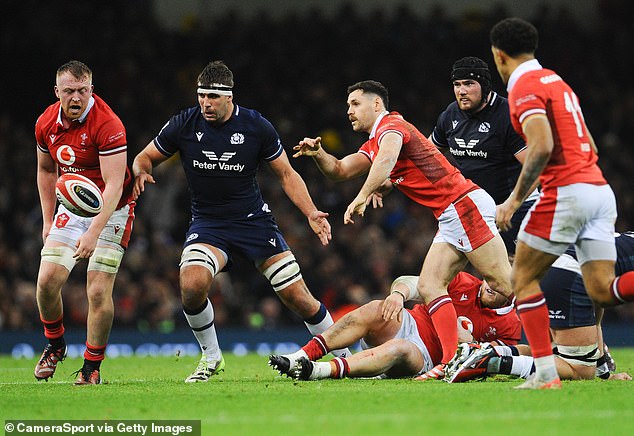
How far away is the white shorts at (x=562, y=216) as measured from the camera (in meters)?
7.19

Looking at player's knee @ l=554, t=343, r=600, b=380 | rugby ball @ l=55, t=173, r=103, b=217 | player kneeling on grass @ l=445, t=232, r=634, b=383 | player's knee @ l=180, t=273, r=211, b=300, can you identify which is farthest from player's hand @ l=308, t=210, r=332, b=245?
player's knee @ l=554, t=343, r=600, b=380

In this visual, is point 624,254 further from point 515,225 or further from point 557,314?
point 515,225

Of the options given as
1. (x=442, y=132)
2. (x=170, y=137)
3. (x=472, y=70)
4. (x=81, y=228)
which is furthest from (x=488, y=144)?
(x=81, y=228)

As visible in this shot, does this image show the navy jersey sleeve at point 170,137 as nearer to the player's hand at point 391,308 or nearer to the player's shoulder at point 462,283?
the player's hand at point 391,308

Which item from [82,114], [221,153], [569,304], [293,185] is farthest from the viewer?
[293,185]

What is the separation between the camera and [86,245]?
8.55 metres

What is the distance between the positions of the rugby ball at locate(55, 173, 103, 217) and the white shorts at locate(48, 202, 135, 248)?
0.45 m

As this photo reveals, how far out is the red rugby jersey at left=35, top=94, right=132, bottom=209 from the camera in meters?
9.01

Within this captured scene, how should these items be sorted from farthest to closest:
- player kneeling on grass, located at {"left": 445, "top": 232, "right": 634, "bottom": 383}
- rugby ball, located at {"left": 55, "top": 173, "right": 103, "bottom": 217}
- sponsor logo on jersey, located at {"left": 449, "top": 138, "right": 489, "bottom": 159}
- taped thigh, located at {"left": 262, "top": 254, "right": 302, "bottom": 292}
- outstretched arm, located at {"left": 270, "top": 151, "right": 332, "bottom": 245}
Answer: sponsor logo on jersey, located at {"left": 449, "top": 138, "right": 489, "bottom": 159}, outstretched arm, located at {"left": 270, "top": 151, "right": 332, "bottom": 245}, taped thigh, located at {"left": 262, "top": 254, "right": 302, "bottom": 292}, rugby ball, located at {"left": 55, "top": 173, "right": 103, "bottom": 217}, player kneeling on grass, located at {"left": 445, "top": 232, "right": 634, "bottom": 383}

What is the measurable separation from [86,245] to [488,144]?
12.6 feet

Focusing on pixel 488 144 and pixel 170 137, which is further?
pixel 488 144

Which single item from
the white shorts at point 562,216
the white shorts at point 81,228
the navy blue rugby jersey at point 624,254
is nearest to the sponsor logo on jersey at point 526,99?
the white shorts at point 562,216

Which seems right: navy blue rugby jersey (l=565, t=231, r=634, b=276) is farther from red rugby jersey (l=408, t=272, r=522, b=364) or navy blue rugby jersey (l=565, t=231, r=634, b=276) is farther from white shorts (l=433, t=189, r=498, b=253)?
red rugby jersey (l=408, t=272, r=522, b=364)

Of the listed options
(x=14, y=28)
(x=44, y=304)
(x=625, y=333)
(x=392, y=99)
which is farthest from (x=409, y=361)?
(x=14, y=28)
